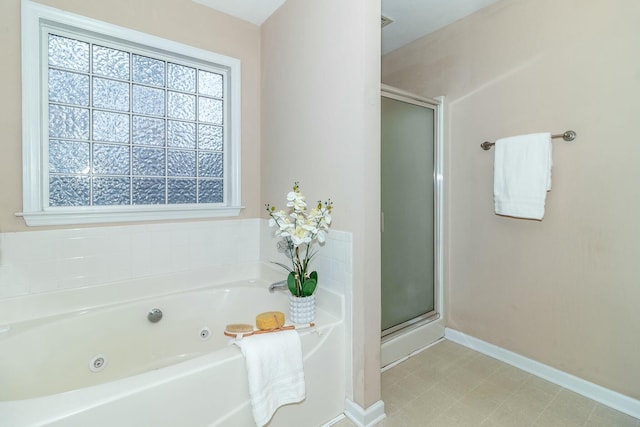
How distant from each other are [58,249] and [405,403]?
2.14 meters

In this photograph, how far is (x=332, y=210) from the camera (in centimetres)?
171

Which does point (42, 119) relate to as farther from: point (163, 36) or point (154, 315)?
point (154, 315)

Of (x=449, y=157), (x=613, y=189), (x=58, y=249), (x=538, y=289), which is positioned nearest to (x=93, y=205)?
(x=58, y=249)

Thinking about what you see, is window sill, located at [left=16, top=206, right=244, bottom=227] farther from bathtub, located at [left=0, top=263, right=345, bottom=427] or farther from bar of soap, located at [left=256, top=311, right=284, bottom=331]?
bar of soap, located at [left=256, top=311, right=284, bottom=331]

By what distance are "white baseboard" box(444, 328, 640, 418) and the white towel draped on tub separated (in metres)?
1.56

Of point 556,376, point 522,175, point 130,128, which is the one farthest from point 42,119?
point 556,376

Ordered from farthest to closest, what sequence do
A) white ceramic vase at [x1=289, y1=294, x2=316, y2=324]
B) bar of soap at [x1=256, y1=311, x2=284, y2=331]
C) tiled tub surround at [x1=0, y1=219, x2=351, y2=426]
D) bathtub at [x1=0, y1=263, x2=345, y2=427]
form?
white ceramic vase at [x1=289, y1=294, x2=316, y2=324] < bar of soap at [x1=256, y1=311, x2=284, y2=331] < tiled tub surround at [x1=0, y1=219, x2=351, y2=426] < bathtub at [x1=0, y1=263, x2=345, y2=427]

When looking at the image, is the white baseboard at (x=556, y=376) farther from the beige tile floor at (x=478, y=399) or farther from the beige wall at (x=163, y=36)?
the beige wall at (x=163, y=36)

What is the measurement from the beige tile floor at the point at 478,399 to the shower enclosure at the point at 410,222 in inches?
9.2

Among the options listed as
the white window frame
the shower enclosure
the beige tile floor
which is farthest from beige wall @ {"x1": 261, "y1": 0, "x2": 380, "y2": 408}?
the white window frame

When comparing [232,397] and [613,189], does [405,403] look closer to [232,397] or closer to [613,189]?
[232,397]

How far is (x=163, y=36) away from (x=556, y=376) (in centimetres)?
329

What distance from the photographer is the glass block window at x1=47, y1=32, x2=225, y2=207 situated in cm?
171

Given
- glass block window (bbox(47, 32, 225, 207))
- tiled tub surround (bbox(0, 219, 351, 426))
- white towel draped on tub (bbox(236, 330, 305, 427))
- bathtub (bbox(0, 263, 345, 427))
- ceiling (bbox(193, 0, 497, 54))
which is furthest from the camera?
ceiling (bbox(193, 0, 497, 54))
